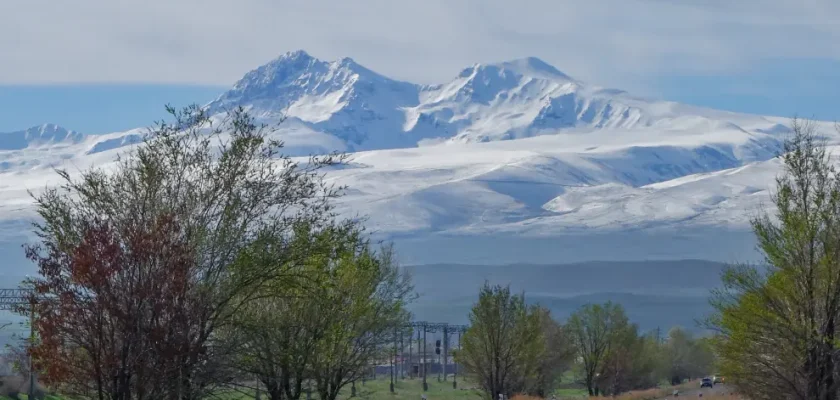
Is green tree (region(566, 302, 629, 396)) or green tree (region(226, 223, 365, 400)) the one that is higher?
green tree (region(566, 302, 629, 396))

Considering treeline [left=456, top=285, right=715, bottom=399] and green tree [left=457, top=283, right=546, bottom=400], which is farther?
treeline [left=456, top=285, right=715, bottom=399]

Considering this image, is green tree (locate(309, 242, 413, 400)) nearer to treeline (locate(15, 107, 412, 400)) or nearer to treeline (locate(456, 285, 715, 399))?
treeline (locate(15, 107, 412, 400))

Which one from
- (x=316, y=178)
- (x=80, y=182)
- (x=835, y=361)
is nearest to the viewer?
(x=80, y=182)

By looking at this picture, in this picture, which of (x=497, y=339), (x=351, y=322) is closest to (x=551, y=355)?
(x=497, y=339)

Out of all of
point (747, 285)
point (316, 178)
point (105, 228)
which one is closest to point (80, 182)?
point (105, 228)

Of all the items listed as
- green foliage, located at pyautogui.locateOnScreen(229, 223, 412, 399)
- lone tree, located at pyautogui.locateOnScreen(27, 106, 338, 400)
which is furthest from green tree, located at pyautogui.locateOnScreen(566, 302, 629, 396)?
lone tree, located at pyautogui.locateOnScreen(27, 106, 338, 400)

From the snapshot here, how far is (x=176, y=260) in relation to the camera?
2225 centimetres

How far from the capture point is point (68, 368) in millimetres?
22328

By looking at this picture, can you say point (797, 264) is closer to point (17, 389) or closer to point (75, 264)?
point (75, 264)

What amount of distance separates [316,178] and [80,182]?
17.8 feet

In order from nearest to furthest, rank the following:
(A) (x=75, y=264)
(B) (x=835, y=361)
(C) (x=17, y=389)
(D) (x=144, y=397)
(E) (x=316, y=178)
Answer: (A) (x=75, y=264)
(D) (x=144, y=397)
(E) (x=316, y=178)
(B) (x=835, y=361)
(C) (x=17, y=389)

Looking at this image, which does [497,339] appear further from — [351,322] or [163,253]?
[163,253]

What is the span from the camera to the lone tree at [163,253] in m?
21.8

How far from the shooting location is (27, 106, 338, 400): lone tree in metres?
21.8
